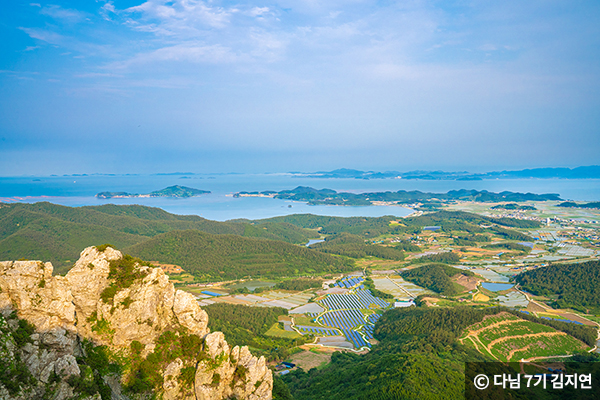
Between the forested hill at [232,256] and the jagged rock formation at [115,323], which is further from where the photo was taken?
the forested hill at [232,256]

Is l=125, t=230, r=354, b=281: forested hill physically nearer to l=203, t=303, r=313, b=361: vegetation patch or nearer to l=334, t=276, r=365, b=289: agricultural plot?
l=334, t=276, r=365, b=289: agricultural plot

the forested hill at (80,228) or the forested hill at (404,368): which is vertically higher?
the forested hill at (80,228)

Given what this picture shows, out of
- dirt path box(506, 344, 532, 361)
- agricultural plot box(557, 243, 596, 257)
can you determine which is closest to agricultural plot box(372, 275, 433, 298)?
dirt path box(506, 344, 532, 361)

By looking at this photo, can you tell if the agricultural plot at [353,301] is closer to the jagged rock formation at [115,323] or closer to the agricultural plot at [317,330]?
the agricultural plot at [317,330]

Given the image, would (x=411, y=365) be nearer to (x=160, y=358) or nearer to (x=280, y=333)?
(x=160, y=358)

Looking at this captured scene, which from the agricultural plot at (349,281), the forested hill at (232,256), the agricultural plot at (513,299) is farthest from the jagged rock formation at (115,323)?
the forested hill at (232,256)

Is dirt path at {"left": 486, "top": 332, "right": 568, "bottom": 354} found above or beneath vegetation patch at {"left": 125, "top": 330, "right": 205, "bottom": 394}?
beneath

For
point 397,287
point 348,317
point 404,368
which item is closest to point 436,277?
point 397,287

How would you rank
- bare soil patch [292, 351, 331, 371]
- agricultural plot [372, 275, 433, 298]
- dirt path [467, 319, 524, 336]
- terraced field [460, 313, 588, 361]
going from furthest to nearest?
agricultural plot [372, 275, 433, 298], dirt path [467, 319, 524, 336], terraced field [460, 313, 588, 361], bare soil patch [292, 351, 331, 371]
